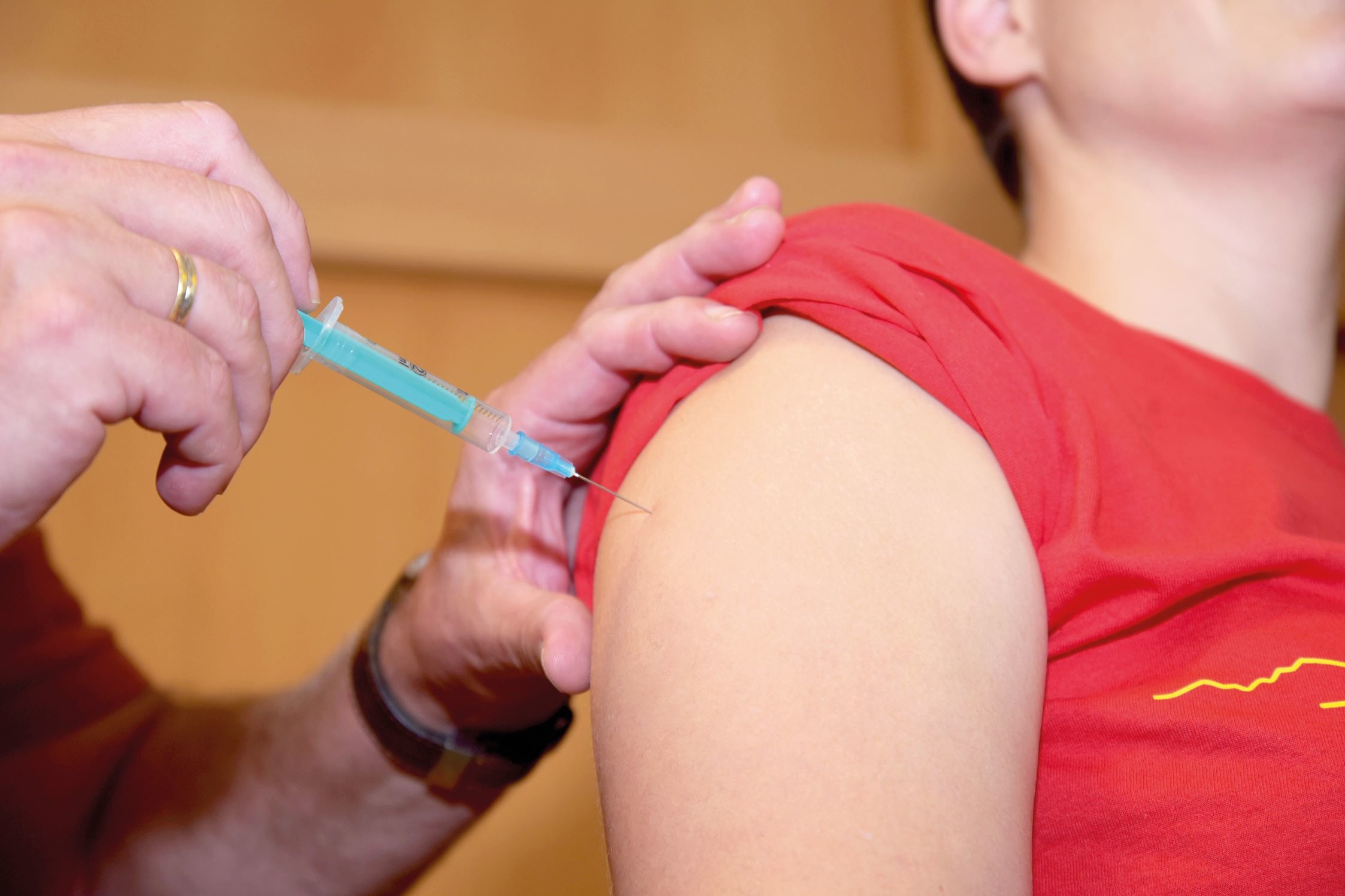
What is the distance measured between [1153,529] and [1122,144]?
458mm

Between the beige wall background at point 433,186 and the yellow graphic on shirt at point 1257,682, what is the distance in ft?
3.37

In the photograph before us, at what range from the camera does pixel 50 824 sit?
942mm

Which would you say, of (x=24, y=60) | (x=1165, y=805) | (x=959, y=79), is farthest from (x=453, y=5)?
(x=1165, y=805)

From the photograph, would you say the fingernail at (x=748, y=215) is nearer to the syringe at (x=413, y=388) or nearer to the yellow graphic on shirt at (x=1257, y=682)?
the syringe at (x=413, y=388)

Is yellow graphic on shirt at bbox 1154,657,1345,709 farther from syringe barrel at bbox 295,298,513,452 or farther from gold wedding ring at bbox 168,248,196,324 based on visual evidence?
gold wedding ring at bbox 168,248,196,324

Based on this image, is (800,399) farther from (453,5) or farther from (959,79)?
(453,5)

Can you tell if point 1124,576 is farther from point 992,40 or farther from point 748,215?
point 992,40

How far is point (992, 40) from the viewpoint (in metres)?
1.05

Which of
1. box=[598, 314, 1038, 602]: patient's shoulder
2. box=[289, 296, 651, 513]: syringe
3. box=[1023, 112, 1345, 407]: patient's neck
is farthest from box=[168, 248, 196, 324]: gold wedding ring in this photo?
box=[1023, 112, 1345, 407]: patient's neck

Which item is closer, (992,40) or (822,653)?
(822,653)

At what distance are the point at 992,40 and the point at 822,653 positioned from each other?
813mm

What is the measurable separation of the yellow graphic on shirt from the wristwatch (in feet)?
1.80

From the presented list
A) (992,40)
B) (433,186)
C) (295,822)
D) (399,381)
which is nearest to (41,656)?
(295,822)

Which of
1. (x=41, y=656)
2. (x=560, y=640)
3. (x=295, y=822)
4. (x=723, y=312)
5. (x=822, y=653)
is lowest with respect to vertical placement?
(x=295, y=822)
